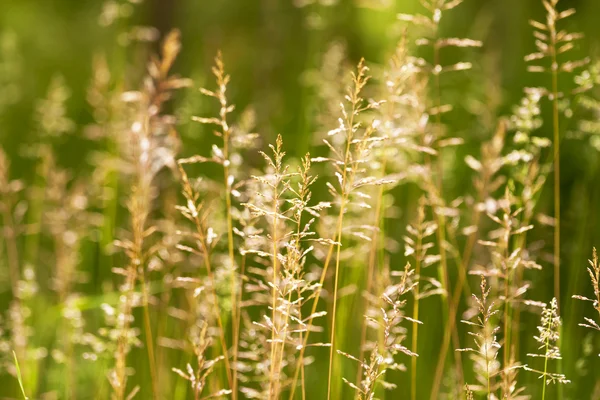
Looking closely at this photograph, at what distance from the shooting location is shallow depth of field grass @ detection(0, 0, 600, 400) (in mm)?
1677

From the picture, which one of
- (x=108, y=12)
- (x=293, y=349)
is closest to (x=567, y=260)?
(x=293, y=349)

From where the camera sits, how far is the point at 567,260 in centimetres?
249

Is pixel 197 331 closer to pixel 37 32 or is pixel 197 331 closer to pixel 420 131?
pixel 420 131

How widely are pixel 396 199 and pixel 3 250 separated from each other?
2.20m

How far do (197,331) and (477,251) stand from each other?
1348mm

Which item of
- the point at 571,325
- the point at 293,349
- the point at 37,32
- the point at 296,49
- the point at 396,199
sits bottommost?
the point at 293,349

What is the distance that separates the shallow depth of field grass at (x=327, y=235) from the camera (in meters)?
1.68

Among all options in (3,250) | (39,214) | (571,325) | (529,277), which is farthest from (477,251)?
(3,250)

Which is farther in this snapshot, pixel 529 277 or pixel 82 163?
pixel 82 163

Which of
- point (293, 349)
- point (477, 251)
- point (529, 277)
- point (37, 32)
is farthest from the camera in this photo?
point (37, 32)

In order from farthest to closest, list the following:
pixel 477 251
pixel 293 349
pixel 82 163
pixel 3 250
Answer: pixel 82 163
pixel 3 250
pixel 477 251
pixel 293 349

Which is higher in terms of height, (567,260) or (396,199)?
(396,199)

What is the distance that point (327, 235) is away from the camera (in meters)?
2.18

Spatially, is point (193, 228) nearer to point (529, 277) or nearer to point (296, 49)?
point (529, 277)
